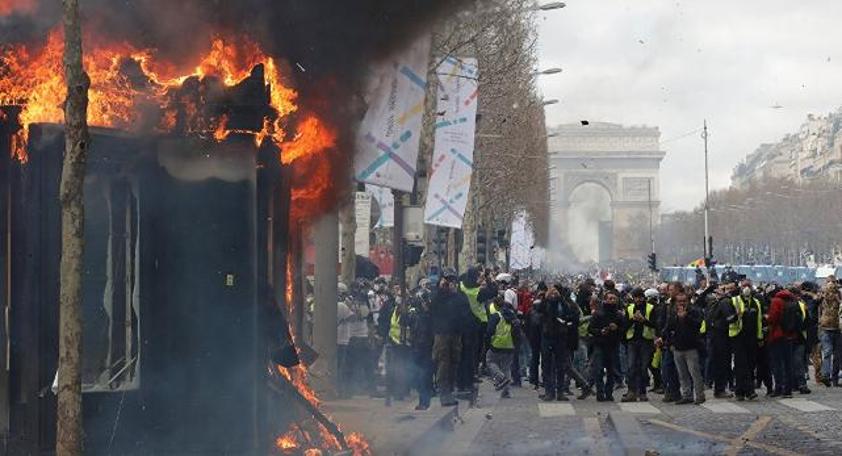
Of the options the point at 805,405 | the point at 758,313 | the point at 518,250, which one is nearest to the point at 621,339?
the point at 758,313

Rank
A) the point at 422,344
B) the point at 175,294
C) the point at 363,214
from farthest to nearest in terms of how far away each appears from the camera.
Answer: the point at 363,214, the point at 422,344, the point at 175,294

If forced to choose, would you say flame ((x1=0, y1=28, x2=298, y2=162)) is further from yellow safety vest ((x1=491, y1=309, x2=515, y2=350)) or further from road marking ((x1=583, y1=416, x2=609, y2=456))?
yellow safety vest ((x1=491, y1=309, x2=515, y2=350))

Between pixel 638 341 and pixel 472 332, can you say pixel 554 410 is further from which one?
pixel 638 341

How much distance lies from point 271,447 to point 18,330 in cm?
239

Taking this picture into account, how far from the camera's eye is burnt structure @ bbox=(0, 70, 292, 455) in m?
11.5

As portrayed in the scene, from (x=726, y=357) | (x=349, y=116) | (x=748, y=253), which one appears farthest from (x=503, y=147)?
(x=748, y=253)

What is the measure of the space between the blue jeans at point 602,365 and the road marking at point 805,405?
8.44 ft

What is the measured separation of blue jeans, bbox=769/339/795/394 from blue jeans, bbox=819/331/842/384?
1.69 meters

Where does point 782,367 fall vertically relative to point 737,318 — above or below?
below

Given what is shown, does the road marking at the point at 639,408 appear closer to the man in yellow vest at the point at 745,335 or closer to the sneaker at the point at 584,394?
the sneaker at the point at 584,394

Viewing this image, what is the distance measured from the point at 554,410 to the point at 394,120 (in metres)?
5.48

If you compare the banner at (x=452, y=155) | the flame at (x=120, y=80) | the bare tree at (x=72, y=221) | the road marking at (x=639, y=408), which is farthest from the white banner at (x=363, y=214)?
the bare tree at (x=72, y=221)

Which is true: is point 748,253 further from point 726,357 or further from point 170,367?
point 170,367

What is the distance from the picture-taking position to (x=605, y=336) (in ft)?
70.7
